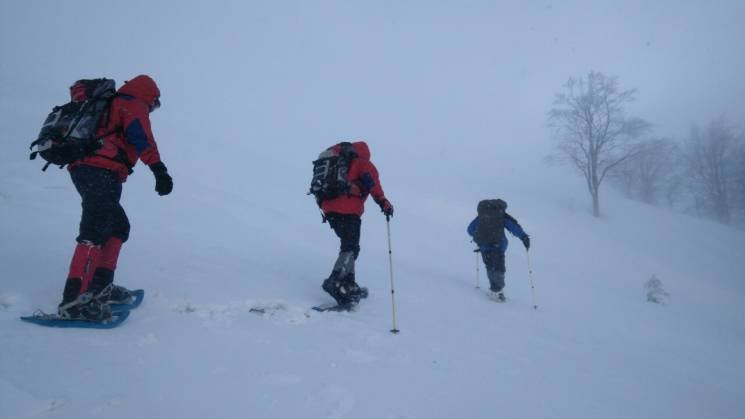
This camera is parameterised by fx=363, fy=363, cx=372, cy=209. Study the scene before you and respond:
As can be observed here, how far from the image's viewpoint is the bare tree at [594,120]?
2423 centimetres

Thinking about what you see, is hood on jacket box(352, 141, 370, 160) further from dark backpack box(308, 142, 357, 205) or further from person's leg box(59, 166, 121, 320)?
person's leg box(59, 166, 121, 320)

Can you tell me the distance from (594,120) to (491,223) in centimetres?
2217

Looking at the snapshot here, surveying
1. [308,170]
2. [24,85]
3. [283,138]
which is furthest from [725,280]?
[24,85]

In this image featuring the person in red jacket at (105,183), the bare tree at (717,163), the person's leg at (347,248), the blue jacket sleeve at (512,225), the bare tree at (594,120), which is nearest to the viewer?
the person in red jacket at (105,183)

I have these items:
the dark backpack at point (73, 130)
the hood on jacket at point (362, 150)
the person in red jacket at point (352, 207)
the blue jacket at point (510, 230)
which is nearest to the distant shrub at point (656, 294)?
the blue jacket at point (510, 230)

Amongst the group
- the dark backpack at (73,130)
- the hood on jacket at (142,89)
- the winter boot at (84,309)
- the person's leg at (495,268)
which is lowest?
the person's leg at (495,268)

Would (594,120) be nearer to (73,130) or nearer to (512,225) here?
(512,225)

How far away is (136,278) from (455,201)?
55.2 ft

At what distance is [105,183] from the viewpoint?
337 centimetres

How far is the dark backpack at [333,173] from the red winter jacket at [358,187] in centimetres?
8

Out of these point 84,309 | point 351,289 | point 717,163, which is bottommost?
point 351,289

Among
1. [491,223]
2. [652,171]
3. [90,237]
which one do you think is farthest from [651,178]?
[90,237]

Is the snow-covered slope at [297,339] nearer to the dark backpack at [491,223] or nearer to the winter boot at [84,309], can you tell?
the winter boot at [84,309]

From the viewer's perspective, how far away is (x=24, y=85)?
22500mm
